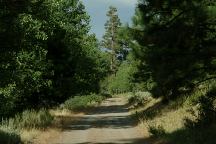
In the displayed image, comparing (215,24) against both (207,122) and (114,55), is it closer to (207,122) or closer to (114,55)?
(207,122)

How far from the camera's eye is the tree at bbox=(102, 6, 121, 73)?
138 meters

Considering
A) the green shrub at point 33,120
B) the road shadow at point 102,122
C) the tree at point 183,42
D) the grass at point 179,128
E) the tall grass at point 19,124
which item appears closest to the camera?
the tree at point 183,42

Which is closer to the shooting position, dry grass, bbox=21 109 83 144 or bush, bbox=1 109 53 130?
dry grass, bbox=21 109 83 144

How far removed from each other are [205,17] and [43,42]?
19.8m

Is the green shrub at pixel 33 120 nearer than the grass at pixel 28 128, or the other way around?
the grass at pixel 28 128

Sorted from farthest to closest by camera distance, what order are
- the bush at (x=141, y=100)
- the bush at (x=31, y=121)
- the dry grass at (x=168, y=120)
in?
the bush at (x=141, y=100)
the bush at (x=31, y=121)
the dry grass at (x=168, y=120)

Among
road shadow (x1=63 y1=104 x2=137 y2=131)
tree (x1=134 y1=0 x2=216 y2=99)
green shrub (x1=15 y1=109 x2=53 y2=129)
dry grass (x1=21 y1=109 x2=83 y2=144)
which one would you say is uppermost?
tree (x1=134 y1=0 x2=216 y2=99)

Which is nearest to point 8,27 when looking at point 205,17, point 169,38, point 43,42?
point 169,38

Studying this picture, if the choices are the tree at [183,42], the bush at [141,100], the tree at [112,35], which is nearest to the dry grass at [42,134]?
the tree at [183,42]

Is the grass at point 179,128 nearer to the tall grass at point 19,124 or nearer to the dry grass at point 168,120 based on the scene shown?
the dry grass at point 168,120

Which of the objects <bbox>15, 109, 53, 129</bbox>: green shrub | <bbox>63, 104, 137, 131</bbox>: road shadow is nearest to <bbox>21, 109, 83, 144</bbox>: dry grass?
<bbox>15, 109, 53, 129</bbox>: green shrub

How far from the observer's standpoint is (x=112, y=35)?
456 feet

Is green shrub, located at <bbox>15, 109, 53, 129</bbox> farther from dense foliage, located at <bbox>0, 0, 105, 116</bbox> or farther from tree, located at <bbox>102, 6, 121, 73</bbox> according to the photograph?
tree, located at <bbox>102, 6, 121, 73</bbox>

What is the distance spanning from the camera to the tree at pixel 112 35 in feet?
454
